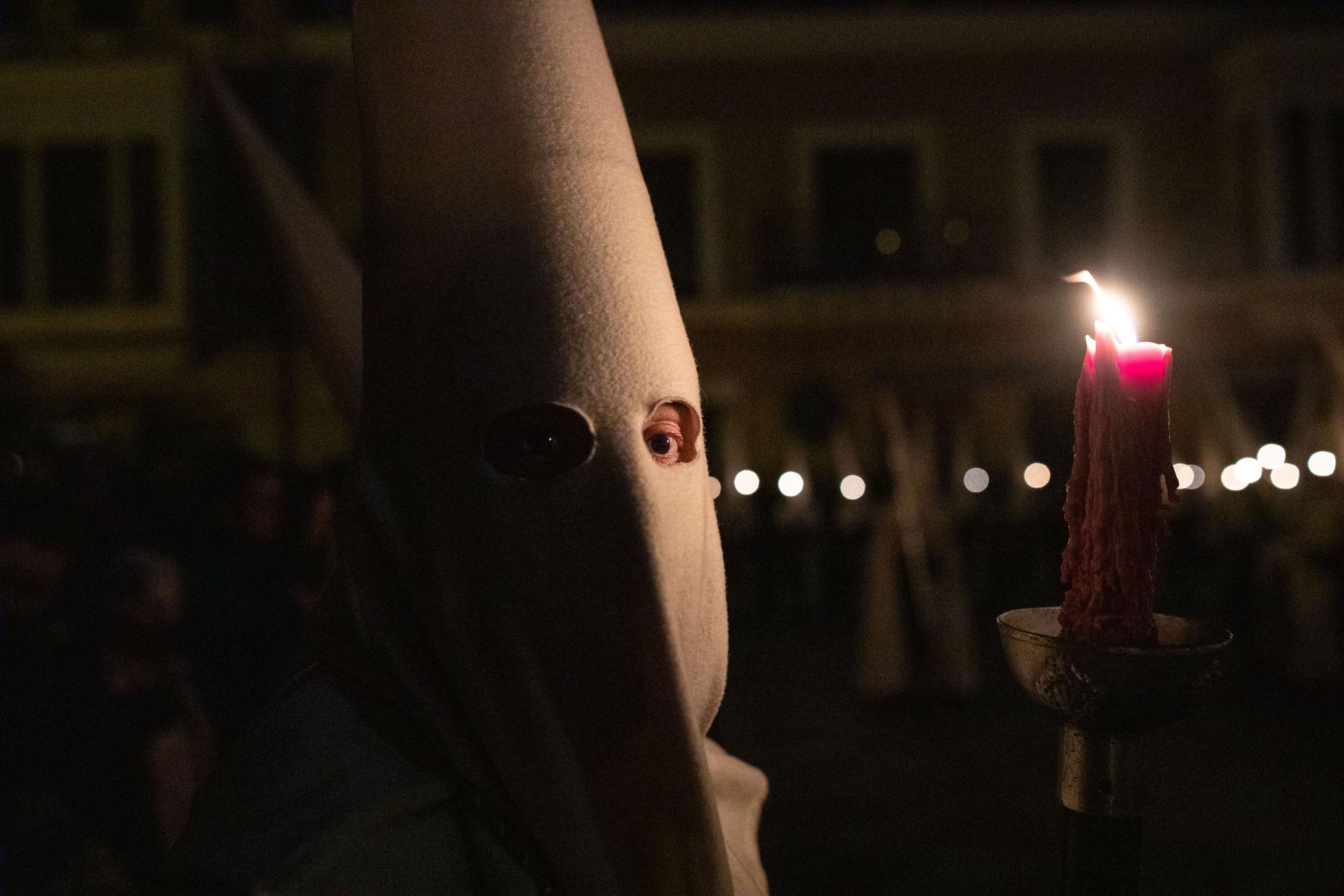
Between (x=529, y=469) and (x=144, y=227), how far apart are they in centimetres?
1325

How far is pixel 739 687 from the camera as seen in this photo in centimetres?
677

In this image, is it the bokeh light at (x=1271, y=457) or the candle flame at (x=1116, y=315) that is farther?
the bokeh light at (x=1271, y=457)

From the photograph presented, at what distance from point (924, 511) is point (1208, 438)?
4.13 metres

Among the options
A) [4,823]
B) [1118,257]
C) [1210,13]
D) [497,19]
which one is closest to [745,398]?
[1118,257]

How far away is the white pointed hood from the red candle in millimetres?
305

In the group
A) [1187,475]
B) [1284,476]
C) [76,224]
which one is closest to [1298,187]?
[1187,475]

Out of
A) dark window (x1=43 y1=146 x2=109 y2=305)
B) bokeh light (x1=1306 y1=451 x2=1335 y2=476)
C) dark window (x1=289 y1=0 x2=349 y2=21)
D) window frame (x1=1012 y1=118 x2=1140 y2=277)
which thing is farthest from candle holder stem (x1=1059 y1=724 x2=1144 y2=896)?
dark window (x1=289 y1=0 x2=349 y2=21)

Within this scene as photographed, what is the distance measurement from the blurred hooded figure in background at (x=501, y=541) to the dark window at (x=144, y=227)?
12.9m

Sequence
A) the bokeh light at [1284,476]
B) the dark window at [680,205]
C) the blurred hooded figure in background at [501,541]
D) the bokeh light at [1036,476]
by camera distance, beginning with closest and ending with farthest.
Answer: the blurred hooded figure in background at [501,541] < the bokeh light at [1284,476] < the bokeh light at [1036,476] < the dark window at [680,205]

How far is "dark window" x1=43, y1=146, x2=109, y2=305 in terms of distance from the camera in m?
12.1

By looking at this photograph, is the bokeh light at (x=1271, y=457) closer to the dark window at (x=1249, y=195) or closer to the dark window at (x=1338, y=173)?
the dark window at (x=1249, y=195)

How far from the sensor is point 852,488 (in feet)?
32.4

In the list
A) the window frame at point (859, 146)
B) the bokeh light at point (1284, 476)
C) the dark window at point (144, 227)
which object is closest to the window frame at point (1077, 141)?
the window frame at point (859, 146)

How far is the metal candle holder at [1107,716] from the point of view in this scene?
0.62 metres
